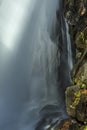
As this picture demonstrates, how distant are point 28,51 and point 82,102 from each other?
1066 centimetres

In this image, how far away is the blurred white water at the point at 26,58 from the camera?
17.4 meters

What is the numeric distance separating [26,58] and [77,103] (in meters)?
10.3

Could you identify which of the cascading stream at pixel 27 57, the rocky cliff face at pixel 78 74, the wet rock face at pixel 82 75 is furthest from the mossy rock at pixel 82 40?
the cascading stream at pixel 27 57

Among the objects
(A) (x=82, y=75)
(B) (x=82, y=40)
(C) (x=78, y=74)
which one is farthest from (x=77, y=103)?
(B) (x=82, y=40)

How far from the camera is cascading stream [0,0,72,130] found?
1736 cm

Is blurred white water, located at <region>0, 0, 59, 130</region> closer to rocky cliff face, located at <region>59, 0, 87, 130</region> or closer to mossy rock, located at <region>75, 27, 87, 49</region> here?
rocky cliff face, located at <region>59, 0, 87, 130</region>

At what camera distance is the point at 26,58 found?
65.4 feet

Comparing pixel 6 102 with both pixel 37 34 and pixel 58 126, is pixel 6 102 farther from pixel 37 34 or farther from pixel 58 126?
pixel 58 126

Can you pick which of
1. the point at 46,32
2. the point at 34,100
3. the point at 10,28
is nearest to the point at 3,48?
the point at 10,28

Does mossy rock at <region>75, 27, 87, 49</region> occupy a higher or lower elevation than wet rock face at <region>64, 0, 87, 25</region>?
lower

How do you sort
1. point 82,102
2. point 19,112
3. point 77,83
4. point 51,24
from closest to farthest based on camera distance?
point 82,102 < point 77,83 < point 19,112 < point 51,24

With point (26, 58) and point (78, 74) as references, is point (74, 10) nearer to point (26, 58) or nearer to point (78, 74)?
point (26, 58)

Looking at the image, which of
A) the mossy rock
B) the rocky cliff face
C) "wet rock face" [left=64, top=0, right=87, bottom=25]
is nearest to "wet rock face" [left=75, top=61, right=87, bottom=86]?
the rocky cliff face

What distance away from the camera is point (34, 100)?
17.6 metres
